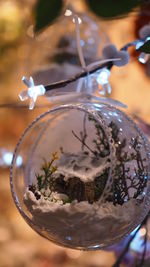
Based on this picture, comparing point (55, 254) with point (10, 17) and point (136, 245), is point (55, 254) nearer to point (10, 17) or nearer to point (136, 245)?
point (136, 245)

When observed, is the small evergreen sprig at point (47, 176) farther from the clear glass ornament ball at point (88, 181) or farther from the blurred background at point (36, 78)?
the blurred background at point (36, 78)

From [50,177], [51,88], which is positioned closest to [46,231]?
[50,177]

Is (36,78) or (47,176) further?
(36,78)

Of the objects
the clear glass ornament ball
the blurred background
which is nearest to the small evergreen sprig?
the clear glass ornament ball

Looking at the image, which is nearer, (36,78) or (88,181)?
(88,181)

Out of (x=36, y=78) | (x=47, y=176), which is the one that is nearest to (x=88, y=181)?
(x=47, y=176)

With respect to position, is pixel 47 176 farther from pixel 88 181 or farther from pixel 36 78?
pixel 36 78
